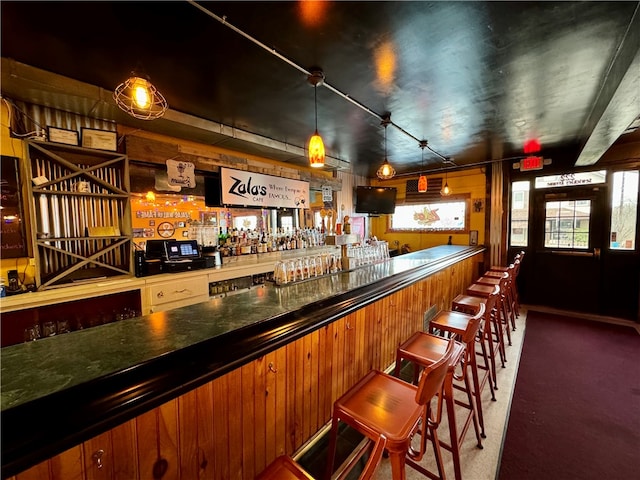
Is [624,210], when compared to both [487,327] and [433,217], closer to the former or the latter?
[433,217]

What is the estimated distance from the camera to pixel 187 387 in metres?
0.99

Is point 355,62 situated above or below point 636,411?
above

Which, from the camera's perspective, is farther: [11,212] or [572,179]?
[572,179]

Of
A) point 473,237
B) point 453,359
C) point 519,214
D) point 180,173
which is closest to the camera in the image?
point 453,359

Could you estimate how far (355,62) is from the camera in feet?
6.81

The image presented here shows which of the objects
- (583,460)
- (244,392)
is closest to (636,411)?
(583,460)

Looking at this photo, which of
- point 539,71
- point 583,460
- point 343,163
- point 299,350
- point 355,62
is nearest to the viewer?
point 299,350

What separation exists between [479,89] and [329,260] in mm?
2115

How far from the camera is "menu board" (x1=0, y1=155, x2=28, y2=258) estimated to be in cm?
232

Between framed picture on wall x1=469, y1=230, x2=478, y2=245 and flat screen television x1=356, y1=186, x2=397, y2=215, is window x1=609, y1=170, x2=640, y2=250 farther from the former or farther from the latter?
flat screen television x1=356, y1=186, x2=397, y2=215

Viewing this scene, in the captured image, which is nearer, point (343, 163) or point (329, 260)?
point (329, 260)

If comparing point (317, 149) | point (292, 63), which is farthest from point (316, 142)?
point (292, 63)

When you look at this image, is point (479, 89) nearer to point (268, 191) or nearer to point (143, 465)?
point (268, 191)

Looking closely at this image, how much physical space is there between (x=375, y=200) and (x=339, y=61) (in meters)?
4.37
